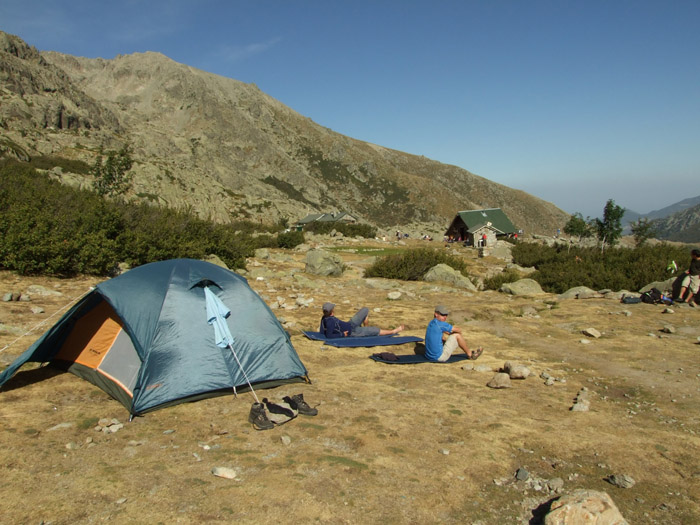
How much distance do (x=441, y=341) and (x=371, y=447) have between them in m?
3.82

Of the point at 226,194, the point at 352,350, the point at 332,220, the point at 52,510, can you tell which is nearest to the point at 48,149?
the point at 226,194

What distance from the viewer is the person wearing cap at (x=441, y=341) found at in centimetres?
821

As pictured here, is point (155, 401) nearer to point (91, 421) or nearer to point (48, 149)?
Answer: point (91, 421)

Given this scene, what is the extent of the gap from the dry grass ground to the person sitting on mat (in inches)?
37.5

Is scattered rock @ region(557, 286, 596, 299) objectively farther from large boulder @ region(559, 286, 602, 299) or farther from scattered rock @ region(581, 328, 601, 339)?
scattered rock @ region(581, 328, 601, 339)

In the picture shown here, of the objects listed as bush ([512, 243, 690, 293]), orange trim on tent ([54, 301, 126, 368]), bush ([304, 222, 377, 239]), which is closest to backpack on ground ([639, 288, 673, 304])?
bush ([512, 243, 690, 293])

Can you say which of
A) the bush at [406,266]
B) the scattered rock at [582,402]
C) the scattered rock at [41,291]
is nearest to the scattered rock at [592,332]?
the scattered rock at [582,402]

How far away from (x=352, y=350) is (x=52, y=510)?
20.3ft

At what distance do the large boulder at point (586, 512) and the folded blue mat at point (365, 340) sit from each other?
19.4ft

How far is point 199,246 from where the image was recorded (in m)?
18.0

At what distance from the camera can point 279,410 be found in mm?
5438

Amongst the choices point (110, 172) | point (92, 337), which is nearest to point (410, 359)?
point (92, 337)

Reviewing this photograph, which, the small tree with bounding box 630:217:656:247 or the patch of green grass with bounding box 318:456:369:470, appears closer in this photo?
the patch of green grass with bounding box 318:456:369:470

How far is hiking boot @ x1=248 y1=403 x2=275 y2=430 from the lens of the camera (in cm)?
A: 515
